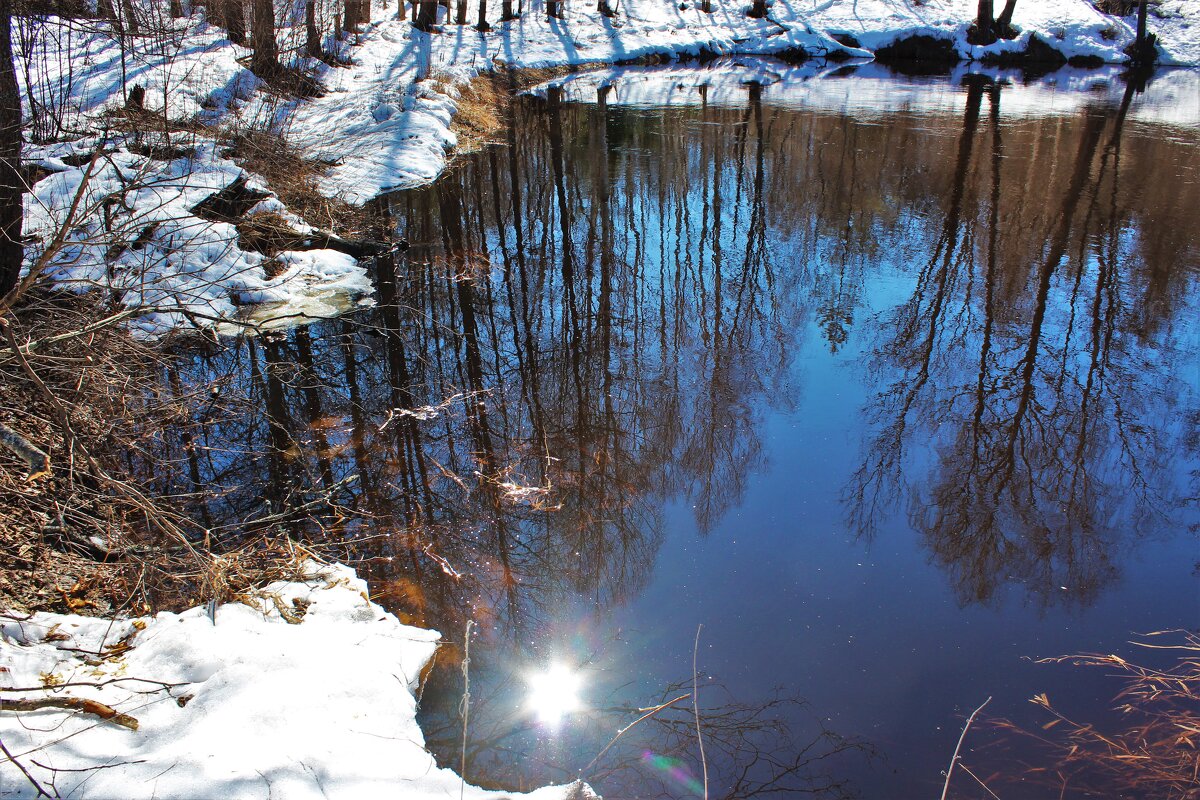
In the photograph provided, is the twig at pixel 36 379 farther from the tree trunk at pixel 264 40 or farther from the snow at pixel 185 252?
the tree trunk at pixel 264 40

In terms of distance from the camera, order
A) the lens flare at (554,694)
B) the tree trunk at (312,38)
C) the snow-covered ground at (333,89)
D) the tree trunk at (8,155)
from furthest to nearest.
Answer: the tree trunk at (312,38) → the snow-covered ground at (333,89) → the tree trunk at (8,155) → the lens flare at (554,694)

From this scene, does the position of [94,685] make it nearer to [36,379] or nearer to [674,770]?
[36,379]

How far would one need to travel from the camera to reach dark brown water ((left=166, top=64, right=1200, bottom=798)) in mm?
4070

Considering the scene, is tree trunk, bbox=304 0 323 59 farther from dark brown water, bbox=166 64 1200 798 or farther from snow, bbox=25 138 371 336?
snow, bbox=25 138 371 336

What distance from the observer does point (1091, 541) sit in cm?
531

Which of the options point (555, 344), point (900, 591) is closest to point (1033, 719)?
point (900, 591)

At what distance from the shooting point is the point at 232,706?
336 centimetres

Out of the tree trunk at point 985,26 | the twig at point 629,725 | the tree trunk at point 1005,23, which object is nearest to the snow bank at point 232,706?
the twig at point 629,725

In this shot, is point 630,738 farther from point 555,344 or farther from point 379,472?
point 555,344

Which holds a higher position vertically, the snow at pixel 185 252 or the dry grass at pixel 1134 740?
the snow at pixel 185 252

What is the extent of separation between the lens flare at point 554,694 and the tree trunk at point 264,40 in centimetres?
1435

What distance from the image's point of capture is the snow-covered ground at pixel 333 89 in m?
7.69

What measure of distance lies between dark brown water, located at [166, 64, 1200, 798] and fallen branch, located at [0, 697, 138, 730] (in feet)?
4.38

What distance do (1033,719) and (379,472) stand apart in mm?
4343
